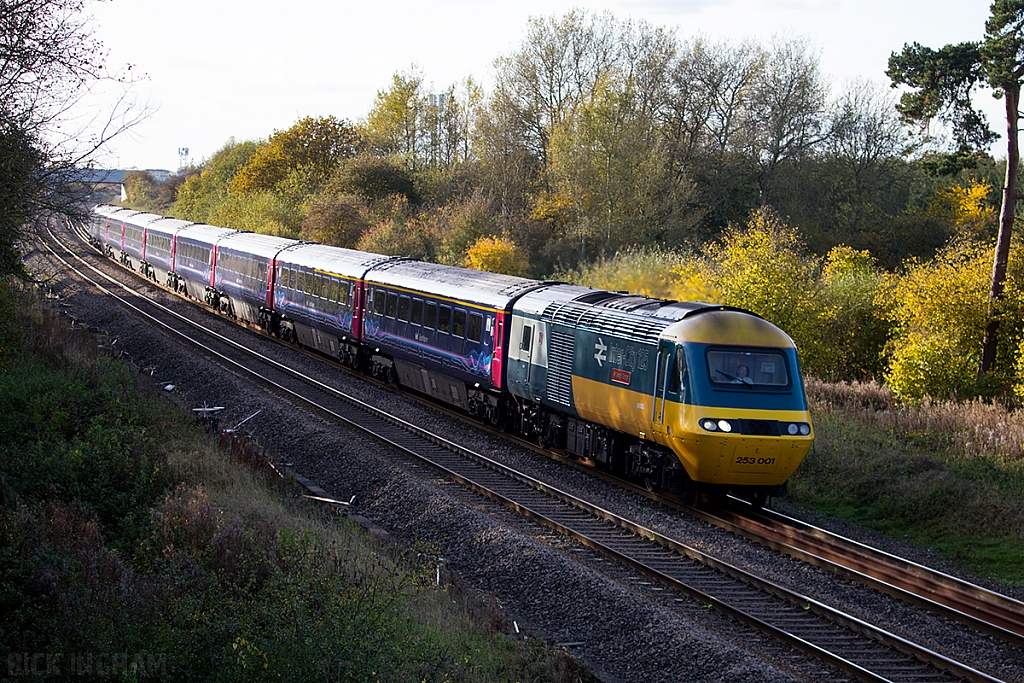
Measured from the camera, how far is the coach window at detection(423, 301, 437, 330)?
20.1 m

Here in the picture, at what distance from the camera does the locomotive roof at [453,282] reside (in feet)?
59.7

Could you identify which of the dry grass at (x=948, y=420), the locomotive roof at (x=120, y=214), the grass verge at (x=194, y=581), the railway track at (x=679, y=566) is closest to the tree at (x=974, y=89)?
the dry grass at (x=948, y=420)

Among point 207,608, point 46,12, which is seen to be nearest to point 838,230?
point 46,12

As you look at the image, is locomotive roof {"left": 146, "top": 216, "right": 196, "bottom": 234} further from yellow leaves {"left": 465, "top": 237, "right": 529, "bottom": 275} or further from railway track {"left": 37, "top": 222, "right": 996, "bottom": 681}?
railway track {"left": 37, "top": 222, "right": 996, "bottom": 681}

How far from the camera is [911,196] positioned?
52.1 m

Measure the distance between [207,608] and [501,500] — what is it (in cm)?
617

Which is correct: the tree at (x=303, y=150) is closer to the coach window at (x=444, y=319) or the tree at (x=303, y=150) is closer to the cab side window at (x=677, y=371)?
the coach window at (x=444, y=319)

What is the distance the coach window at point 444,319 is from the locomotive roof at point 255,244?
11.5 meters

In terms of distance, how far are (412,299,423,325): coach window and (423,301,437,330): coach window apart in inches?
8.4

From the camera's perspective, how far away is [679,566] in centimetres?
1120

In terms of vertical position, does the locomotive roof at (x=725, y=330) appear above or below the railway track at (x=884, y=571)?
above

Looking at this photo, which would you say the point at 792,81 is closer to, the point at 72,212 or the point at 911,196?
the point at 911,196

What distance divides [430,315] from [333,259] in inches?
263

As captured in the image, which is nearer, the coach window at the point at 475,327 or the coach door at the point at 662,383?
the coach door at the point at 662,383
